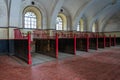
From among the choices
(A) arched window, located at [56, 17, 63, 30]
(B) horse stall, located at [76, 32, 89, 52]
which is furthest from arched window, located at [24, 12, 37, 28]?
(B) horse stall, located at [76, 32, 89, 52]

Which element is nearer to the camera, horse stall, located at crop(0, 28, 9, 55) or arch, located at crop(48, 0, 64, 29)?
horse stall, located at crop(0, 28, 9, 55)

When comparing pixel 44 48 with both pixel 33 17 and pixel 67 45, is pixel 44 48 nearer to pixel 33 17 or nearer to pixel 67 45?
pixel 67 45

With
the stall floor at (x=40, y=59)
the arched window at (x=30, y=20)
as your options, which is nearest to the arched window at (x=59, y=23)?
the arched window at (x=30, y=20)

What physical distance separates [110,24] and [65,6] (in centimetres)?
1077

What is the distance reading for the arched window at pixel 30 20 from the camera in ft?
36.8

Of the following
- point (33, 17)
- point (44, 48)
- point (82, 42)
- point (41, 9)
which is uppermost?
point (41, 9)

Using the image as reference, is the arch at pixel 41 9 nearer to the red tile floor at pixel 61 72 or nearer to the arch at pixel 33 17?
the arch at pixel 33 17

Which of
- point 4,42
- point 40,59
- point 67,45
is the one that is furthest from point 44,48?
point 4,42

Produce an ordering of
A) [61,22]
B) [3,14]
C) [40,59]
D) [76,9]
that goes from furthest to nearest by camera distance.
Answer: [61,22] < [76,9] < [3,14] < [40,59]

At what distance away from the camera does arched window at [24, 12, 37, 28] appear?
11.2 m

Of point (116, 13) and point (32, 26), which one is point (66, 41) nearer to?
point (32, 26)

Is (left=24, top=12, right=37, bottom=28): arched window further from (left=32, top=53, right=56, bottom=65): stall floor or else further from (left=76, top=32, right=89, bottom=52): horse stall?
(left=32, top=53, right=56, bottom=65): stall floor

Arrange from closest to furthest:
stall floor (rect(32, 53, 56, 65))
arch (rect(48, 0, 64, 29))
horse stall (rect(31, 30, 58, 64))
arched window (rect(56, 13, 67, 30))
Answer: stall floor (rect(32, 53, 56, 65))
horse stall (rect(31, 30, 58, 64))
arch (rect(48, 0, 64, 29))
arched window (rect(56, 13, 67, 30))

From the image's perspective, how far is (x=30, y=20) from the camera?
11.5 metres
